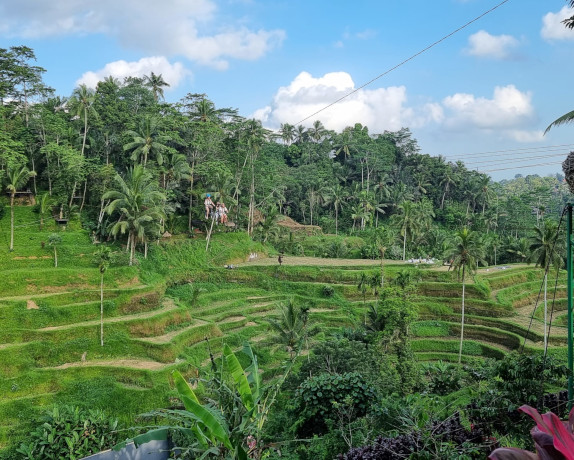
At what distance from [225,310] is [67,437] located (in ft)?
41.7

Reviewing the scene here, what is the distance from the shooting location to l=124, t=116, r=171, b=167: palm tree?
2512 centimetres

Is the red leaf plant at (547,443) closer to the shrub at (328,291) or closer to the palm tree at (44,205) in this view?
the shrub at (328,291)

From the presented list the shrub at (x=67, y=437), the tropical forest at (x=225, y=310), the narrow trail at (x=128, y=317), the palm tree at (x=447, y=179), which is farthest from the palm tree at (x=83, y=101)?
the palm tree at (x=447, y=179)

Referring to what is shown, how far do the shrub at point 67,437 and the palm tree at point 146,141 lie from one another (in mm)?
17381

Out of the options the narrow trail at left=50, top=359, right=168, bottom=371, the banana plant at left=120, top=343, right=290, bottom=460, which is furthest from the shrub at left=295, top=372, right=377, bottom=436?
the narrow trail at left=50, top=359, right=168, bottom=371

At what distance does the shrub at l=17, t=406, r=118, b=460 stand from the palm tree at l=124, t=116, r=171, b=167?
57.0 ft

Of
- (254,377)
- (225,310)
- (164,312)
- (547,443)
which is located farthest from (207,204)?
(547,443)

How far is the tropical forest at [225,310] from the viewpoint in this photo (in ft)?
15.6

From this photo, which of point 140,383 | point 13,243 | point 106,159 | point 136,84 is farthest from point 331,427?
point 136,84

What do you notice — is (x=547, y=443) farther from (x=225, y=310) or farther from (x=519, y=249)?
(x=519, y=249)

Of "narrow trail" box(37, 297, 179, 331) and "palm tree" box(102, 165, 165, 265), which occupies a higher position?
"palm tree" box(102, 165, 165, 265)

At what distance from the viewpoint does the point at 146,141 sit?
83.6 ft

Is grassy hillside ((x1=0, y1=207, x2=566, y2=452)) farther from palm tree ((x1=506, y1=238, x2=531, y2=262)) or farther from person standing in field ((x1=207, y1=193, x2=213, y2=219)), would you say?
palm tree ((x1=506, y1=238, x2=531, y2=262))

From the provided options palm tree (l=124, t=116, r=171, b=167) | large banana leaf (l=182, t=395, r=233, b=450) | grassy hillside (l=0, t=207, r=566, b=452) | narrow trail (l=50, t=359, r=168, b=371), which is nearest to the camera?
large banana leaf (l=182, t=395, r=233, b=450)
